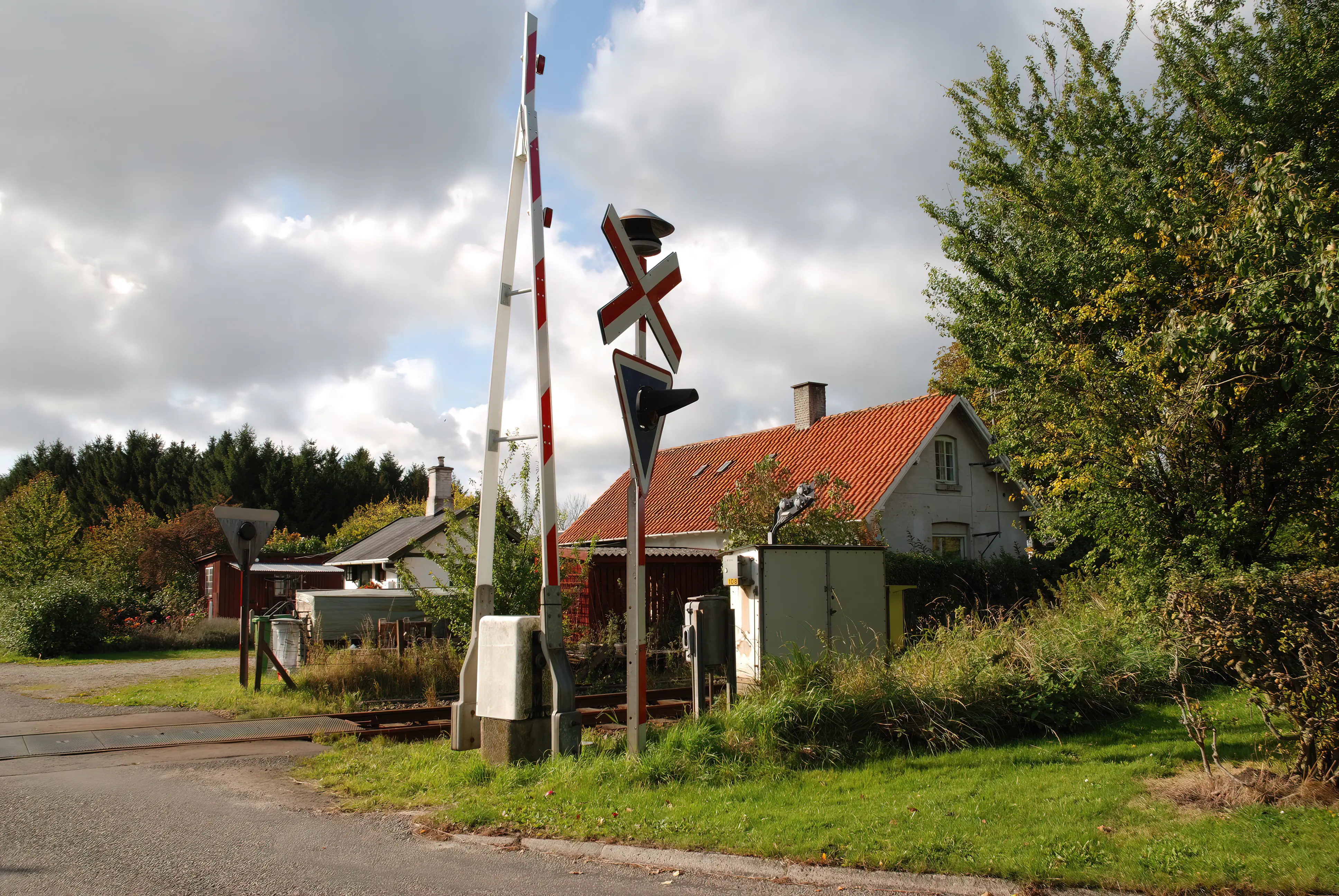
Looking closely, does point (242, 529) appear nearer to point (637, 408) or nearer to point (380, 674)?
point (380, 674)

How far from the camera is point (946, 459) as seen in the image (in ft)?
84.0

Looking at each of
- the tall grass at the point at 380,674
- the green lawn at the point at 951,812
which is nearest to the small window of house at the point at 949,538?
the tall grass at the point at 380,674

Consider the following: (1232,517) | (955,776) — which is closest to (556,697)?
(955,776)

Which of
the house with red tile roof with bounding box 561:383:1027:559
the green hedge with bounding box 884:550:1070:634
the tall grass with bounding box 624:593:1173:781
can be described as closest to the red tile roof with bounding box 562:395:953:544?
the house with red tile roof with bounding box 561:383:1027:559

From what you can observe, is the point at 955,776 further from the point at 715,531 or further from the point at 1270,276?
the point at 715,531

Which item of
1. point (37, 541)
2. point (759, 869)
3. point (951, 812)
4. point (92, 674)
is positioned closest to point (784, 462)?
point (92, 674)

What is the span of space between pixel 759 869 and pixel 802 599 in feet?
24.3

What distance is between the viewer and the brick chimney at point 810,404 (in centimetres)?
2897

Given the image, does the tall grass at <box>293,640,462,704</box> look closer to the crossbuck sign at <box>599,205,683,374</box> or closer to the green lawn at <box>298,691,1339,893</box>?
the green lawn at <box>298,691,1339,893</box>

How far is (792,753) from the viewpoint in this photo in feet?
24.5

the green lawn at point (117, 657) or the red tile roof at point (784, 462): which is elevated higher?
the red tile roof at point (784, 462)

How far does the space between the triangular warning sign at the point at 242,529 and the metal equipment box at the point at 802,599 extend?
6568mm

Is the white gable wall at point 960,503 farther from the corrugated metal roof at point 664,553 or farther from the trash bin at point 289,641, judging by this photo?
the trash bin at point 289,641

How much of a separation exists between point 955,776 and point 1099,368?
877 centimetres
